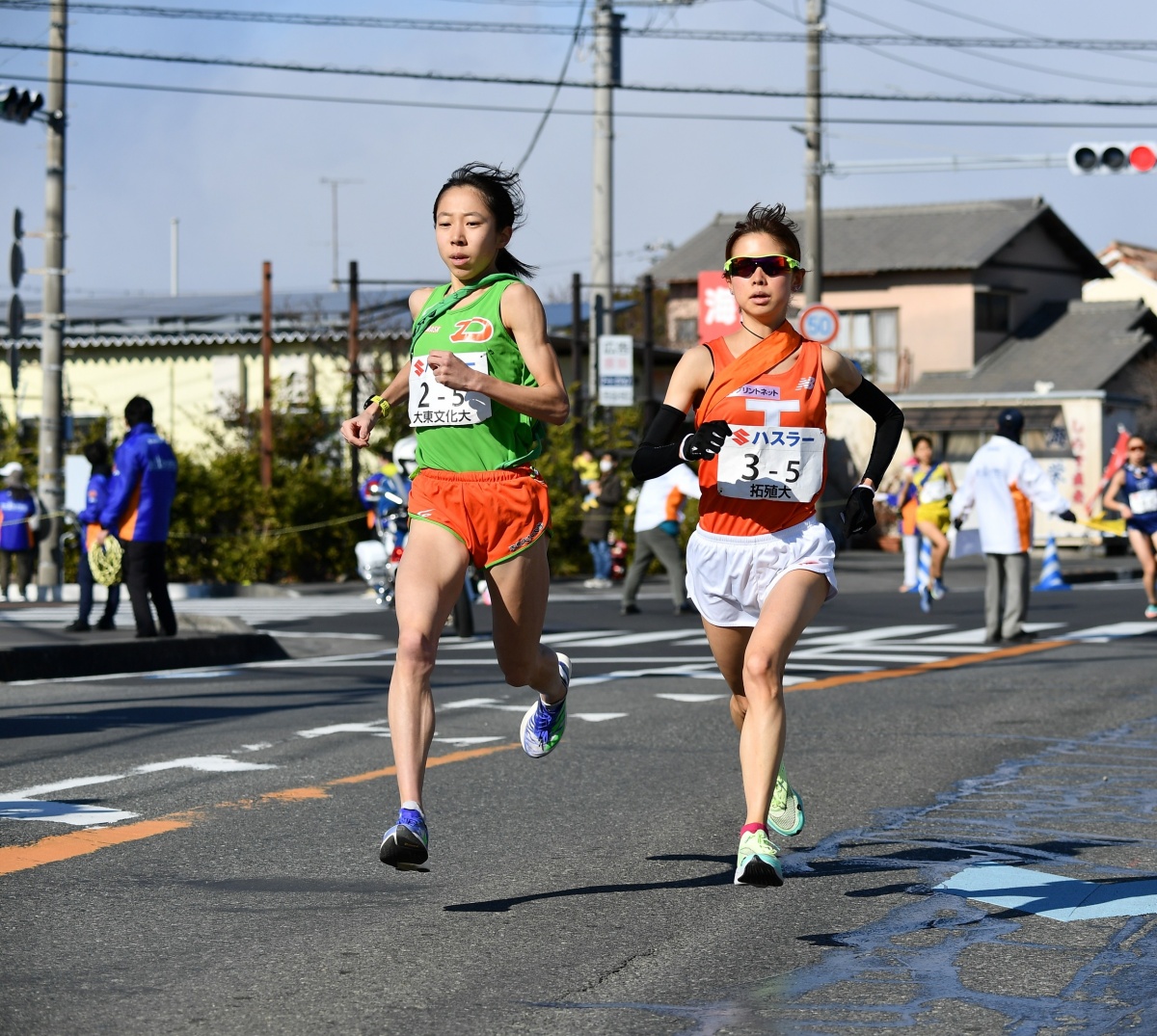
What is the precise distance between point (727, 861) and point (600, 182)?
2509 cm

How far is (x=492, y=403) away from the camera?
216 inches

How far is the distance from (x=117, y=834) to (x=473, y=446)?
2.08 meters

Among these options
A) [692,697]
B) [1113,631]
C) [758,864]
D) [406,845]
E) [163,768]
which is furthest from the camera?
[1113,631]

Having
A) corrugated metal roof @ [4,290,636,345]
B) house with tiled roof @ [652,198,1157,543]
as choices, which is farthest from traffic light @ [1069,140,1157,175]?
house with tiled roof @ [652,198,1157,543]

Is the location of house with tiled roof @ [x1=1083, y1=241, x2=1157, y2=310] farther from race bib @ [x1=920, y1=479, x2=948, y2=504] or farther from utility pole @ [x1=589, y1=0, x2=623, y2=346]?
race bib @ [x1=920, y1=479, x2=948, y2=504]

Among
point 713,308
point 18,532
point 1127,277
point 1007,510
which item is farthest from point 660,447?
point 1127,277

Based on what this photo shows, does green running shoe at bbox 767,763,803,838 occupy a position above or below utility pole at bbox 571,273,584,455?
below

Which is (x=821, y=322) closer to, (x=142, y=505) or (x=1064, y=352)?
(x=142, y=505)

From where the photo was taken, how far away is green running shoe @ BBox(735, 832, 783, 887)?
5.22 meters

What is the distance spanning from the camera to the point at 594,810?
714cm

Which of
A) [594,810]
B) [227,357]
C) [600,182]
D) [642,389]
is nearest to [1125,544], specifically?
[642,389]

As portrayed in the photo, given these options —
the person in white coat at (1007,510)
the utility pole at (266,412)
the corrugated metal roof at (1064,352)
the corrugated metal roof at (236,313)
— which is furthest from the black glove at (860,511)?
the corrugated metal roof at (1064,352)

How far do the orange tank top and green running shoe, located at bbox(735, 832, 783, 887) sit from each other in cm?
98

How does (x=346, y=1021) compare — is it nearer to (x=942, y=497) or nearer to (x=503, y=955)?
(x=503, y=955)
